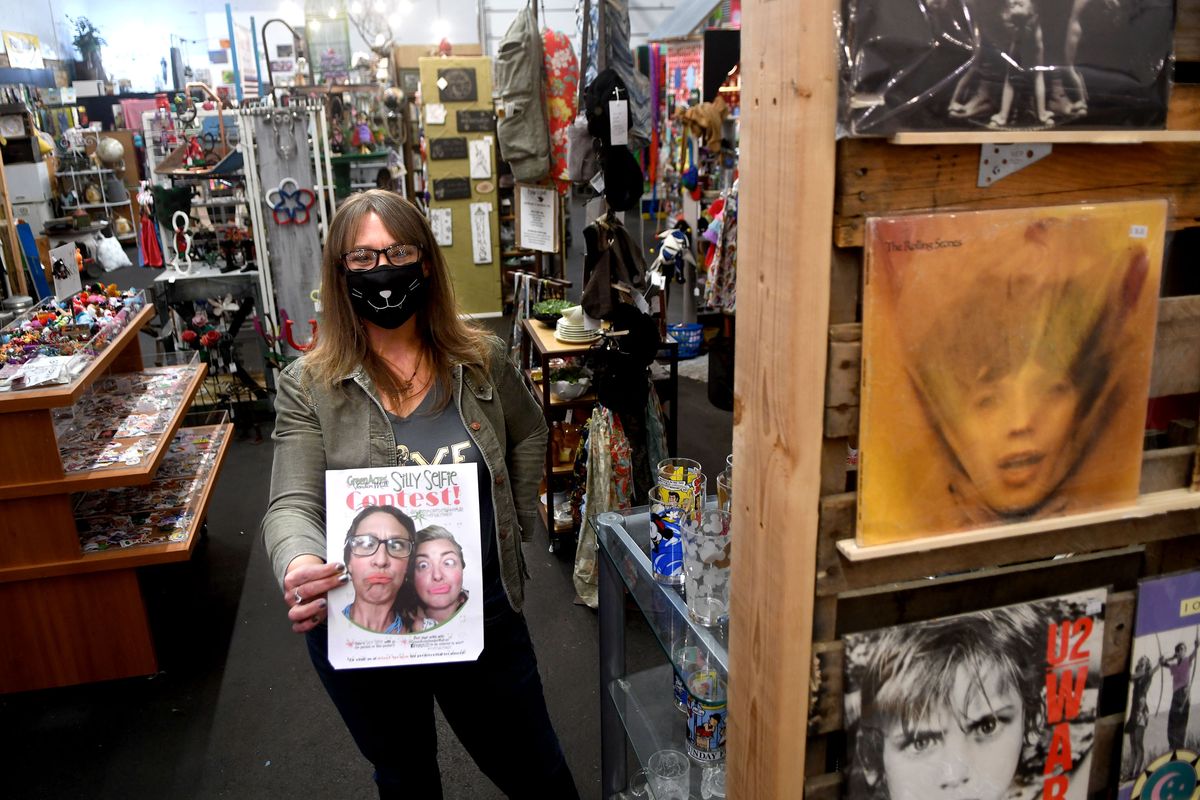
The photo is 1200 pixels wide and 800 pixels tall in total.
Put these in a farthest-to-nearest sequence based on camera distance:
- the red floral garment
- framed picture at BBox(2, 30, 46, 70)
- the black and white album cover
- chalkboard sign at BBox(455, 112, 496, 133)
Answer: framed picture at BBox(2, 30, 46, 70) < chalkboard sign at BBox(455, 112, 496, 133) < the red floral garment < the black and white album cover

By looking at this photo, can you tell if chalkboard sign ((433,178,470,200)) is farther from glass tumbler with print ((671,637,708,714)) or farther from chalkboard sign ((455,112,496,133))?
glass tumbler with print ((671,637,708,714))

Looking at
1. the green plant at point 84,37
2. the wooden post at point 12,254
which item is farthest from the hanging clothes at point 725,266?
the green plant at point 84,37

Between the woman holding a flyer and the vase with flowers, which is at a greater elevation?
the vase with flowers

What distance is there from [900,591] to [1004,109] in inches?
23.5

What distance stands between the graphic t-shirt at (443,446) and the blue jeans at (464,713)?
0.15 m

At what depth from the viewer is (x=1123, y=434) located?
109cm

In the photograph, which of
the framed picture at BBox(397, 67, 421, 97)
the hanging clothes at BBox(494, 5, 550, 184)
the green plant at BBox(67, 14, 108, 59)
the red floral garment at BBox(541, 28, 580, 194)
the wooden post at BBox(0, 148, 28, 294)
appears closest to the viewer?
the hanging clothes at BBox(494, 5, 550, 184)

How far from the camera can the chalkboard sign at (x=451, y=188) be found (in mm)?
8164

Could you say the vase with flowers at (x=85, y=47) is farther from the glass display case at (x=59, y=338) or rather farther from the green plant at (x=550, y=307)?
the green plant at (x=550, y=307)

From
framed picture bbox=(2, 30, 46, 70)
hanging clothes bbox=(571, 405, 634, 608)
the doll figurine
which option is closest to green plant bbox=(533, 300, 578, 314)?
hanging clothes bbox=(571, 405, 634, 608)

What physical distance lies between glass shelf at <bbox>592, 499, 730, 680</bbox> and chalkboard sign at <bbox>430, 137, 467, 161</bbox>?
664 centimetres

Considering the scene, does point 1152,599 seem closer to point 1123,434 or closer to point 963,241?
point 1123,434

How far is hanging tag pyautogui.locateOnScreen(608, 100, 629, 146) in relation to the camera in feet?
10.7

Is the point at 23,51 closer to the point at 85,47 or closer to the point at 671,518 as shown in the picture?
the point at 85,47
